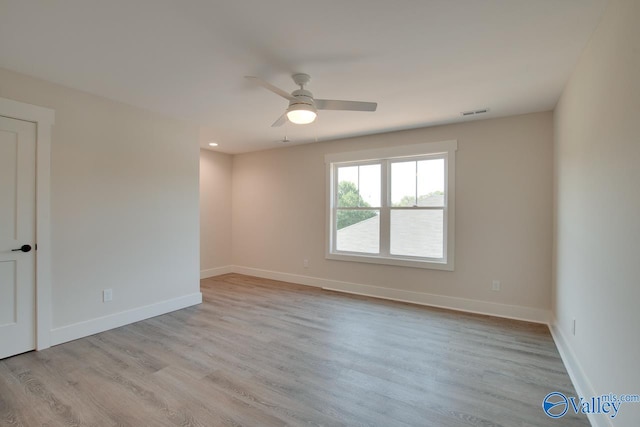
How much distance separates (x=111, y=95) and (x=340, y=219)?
3525 mm

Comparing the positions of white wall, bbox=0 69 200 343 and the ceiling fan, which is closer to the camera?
the ceiling fan

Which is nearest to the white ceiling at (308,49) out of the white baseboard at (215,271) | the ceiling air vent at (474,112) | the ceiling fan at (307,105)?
the ceiling air vent at (474,112)

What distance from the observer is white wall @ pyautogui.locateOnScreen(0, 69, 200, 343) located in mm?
2914

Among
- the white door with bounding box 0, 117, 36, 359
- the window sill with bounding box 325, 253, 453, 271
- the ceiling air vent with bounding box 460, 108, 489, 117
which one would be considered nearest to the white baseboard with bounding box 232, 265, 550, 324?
the window sill with bounding box 325, 253, 453, 271

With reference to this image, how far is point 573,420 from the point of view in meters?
1.87

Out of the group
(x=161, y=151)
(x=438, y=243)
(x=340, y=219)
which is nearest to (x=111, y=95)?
→ (x=161, y=151)

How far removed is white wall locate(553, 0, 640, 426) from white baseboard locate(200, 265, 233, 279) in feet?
17.7

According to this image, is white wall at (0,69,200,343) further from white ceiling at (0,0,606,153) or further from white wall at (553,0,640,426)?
white wall at (553,0,640,426)

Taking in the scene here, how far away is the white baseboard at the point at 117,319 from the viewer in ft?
9.62

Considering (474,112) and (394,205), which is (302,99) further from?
(394,205)

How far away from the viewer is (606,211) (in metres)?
1.76

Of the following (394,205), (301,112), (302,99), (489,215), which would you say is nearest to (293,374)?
(301,112)

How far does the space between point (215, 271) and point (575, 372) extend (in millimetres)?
5467

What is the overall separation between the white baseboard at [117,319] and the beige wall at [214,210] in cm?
169
